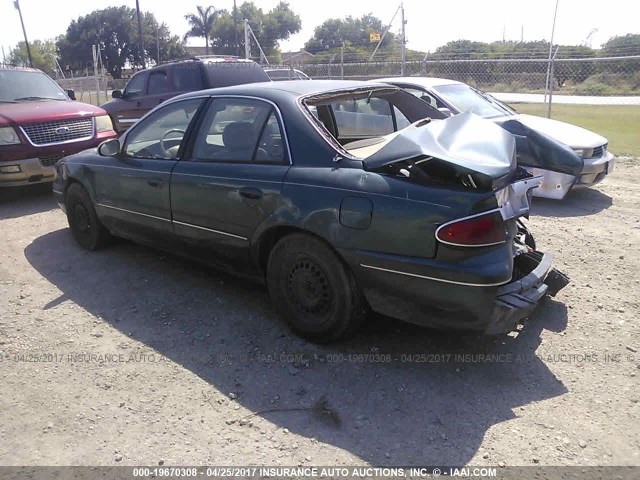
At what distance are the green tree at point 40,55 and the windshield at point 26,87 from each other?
5273cm

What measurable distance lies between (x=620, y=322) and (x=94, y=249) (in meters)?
4.73

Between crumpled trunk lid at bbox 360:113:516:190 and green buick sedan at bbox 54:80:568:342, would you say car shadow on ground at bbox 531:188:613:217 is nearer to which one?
green buick sedan at bbox 54:80:568:342

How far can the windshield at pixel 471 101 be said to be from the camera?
729 centimetres

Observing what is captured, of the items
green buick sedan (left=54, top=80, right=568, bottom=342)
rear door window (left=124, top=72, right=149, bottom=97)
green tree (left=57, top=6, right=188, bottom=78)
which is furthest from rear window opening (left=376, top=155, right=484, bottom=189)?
green tree (left=57, top=6, right=188, bottom=78)

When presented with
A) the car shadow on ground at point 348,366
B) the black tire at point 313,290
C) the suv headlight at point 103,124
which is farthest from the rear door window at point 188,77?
the black tire at point 313,290

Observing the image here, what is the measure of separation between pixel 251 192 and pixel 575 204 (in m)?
5.00

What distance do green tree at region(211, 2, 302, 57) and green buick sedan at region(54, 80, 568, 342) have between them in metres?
66.2

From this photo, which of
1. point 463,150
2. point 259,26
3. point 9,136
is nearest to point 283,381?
point 463,150

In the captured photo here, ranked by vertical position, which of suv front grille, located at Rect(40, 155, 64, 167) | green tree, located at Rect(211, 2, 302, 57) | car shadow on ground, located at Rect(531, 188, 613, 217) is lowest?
car shadow on ground, located at Rect(531, 188, 613, 217)

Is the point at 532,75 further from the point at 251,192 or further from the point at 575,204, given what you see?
the point at 251,192

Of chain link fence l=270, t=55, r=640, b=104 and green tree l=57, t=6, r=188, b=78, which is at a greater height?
green tree l=57, t=6, r=188, b=78

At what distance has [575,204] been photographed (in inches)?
271

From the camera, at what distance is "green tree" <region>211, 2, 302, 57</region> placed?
72.2 metres

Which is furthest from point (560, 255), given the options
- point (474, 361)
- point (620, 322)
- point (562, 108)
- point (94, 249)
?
point (562, 108)
